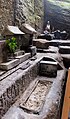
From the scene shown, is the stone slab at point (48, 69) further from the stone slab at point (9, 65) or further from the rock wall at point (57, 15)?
the rock wall at point (57, 15)

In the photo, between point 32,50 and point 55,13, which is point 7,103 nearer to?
point 32,50

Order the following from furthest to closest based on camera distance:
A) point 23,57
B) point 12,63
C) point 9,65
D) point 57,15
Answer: point 57,15, point 23,57, point 12,63, point 9,65

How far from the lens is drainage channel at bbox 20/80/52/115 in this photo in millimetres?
3227

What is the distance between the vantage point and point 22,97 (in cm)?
369

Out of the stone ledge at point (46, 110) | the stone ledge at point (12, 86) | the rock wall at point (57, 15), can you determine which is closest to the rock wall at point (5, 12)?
the stone ledge at point (12, 86)

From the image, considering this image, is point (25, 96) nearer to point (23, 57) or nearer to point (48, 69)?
point (23, 57)

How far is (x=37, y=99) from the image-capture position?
3.72 meters

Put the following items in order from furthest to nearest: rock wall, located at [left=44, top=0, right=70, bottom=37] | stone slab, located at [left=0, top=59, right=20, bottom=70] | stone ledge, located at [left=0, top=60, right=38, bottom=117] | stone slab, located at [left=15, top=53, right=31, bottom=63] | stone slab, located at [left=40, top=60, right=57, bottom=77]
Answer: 1. rock wall, located at [left=44, top=0, right=70, bottom=37]
2. stone slab, located at [left=40, top=60, right=57, bottom=77]
3. stone slab, located at [left=15, top=53, right=31, bottom=63]
4. stone slab, located at [left=0, top=59, right=20, bottom=70]
5. stone ledge, located at [left=0, top=60, right=38, bottom=117]

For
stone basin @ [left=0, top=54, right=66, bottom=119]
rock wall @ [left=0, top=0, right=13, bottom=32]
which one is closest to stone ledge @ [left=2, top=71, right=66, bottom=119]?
stone basin @ [left=0, top=54, right=66, bottom=119]

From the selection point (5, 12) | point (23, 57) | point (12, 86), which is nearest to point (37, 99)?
point (12, 86)

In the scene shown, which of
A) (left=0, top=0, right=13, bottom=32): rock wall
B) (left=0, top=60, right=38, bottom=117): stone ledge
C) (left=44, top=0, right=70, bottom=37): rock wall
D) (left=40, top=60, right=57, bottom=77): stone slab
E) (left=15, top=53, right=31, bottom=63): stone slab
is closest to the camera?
(left=0, top=60, right=38, bottom=117): stone ledge

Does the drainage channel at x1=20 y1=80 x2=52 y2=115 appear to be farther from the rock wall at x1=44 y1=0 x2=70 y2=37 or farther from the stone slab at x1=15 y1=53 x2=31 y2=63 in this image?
the rock wall at x1=44 y1=0 x2=70 y2=37

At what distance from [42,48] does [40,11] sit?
5.31 metres

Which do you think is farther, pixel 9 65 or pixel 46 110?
pixel 9 65
